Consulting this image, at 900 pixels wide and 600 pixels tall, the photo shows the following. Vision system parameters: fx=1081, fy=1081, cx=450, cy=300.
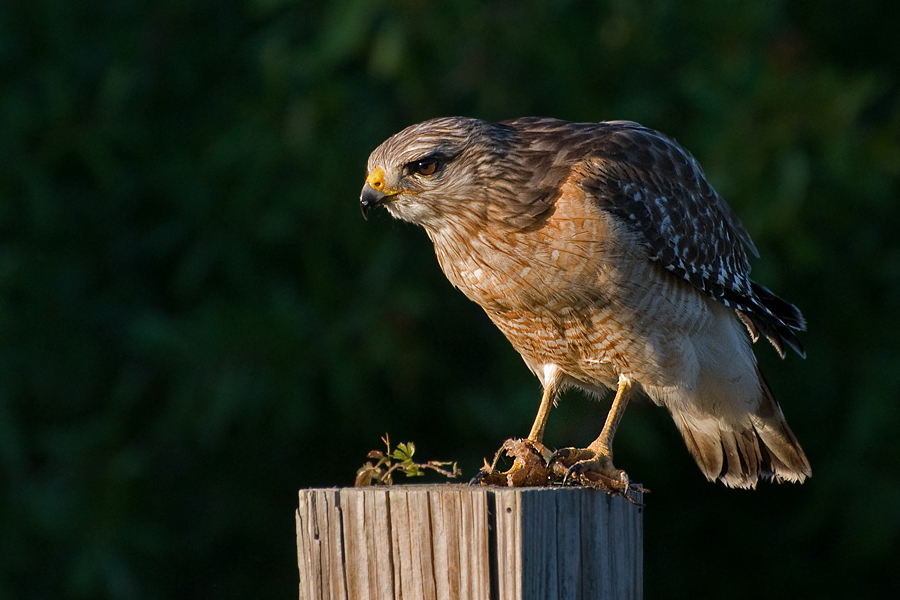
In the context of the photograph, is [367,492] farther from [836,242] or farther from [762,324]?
[836,242]

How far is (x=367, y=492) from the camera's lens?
2172 mm

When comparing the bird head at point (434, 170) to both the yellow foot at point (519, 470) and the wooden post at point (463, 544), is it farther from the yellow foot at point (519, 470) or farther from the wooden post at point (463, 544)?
the wooden post at point (463, 544)

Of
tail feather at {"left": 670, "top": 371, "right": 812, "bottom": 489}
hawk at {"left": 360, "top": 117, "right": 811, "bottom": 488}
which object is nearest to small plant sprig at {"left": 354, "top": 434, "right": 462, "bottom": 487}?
hawk at {"left": 360, "top": 117, "right": 811, "bottom": 488}

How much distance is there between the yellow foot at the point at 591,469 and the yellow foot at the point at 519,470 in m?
0.08

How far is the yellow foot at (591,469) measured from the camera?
2.71m

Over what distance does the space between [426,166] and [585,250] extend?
527 millimetres

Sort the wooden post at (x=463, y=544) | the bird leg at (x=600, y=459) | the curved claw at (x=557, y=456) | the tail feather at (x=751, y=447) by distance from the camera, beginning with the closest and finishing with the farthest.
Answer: the wooden post at (x=463, y=544) < the bird leg at (x=600, y=459) < the curved claw at (x=557, y=456) < the tail feather at (x=751, y=447)

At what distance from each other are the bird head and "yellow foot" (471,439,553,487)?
30.1 inches

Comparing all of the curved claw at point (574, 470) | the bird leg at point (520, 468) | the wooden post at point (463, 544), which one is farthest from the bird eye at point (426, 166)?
the wooden post at point (463, 544)

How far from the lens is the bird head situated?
317 centimetres

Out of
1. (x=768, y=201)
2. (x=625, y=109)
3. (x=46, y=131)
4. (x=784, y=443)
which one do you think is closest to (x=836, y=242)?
(x=768, y=201)

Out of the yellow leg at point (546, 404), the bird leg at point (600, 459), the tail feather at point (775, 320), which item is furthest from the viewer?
the tail feather at point (775, 320)

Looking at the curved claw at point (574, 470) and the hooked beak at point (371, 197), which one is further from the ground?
the hooked beak at point (371, 197)

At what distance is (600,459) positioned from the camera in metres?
3.01
